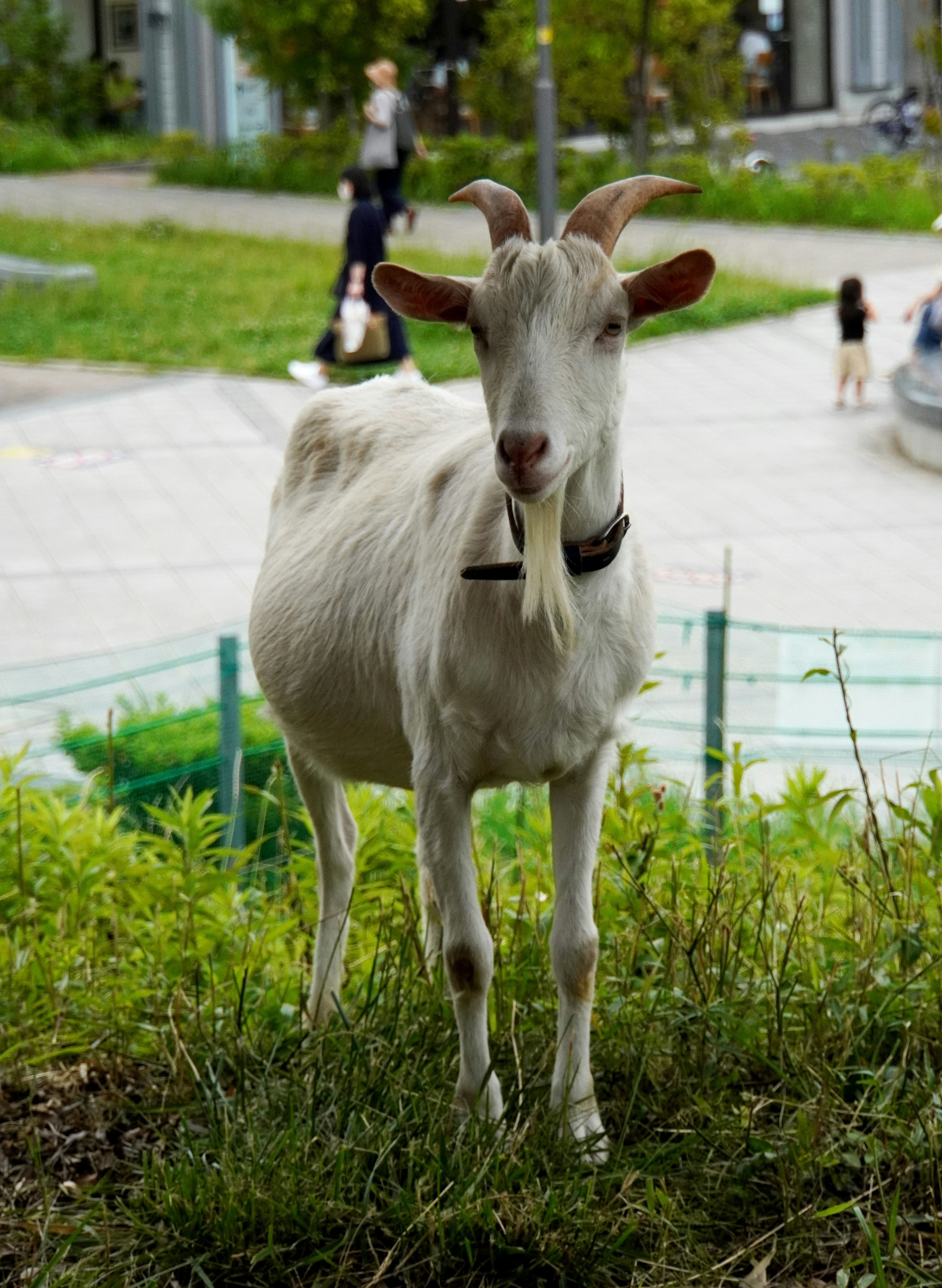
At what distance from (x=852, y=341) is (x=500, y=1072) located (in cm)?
1079

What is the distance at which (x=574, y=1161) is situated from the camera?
11.0 ft

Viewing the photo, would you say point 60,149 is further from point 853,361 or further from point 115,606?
point 115,606

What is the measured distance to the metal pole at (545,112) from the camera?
13.9m

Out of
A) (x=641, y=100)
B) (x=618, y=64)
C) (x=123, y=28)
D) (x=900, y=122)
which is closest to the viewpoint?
(x=641, y=100)

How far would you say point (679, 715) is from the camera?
22.1 ft

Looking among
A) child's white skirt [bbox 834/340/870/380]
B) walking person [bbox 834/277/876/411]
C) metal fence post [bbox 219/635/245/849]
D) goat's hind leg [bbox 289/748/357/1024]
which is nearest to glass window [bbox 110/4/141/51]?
walking person [bbox 834/277/876/411]

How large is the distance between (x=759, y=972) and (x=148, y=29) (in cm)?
3282

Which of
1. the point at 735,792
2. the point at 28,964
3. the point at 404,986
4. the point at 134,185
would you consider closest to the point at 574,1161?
the point at 404,986

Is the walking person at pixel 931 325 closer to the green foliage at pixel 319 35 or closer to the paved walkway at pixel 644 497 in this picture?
the paved walkway at pixel 644 497

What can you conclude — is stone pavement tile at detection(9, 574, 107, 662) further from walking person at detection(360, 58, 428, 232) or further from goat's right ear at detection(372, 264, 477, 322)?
walking person at detection(360, 58, 428, 232)

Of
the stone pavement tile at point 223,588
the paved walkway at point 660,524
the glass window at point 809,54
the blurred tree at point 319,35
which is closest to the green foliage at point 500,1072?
the paved walkway at point 660,524

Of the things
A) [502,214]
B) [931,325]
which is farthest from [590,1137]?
[931,325]

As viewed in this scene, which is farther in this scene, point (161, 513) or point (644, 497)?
point (644, 497)

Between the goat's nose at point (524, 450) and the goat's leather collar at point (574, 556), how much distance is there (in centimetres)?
36
